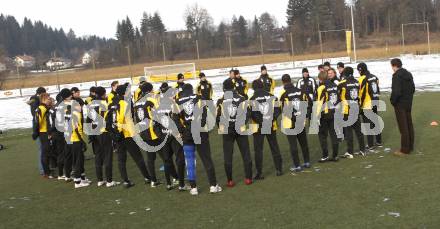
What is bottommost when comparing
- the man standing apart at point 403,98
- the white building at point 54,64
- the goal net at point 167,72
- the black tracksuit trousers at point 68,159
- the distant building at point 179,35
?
the black tracksuit trousers at point 68,159

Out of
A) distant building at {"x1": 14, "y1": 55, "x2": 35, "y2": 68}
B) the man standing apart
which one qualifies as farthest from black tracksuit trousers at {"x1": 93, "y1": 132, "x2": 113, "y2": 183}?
distant building at {"x1": 14, "y1": 55, "x2": 35, "y2": 68}

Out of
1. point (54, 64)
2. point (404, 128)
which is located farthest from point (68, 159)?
point (54, 64)

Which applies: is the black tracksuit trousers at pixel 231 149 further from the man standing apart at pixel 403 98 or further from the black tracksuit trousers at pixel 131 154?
the man standing apart at pixel 403 98

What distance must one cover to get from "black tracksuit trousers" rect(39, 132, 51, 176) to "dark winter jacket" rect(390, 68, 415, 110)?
7421 millimetres

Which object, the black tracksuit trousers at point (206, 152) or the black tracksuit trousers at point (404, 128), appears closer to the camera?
the black tracksuit trousers at point (206, 152)

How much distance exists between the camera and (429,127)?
40.8 feet

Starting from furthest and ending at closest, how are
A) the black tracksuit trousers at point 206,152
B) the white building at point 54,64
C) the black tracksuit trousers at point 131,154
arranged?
the white building at point 54,64, the black tracksuit trousers at point 131,154, the black tracksuit trousers at point 206,152

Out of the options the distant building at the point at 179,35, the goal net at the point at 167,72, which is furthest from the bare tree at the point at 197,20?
the goal net at the point at 167,72

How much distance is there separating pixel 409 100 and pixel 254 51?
6152 cm

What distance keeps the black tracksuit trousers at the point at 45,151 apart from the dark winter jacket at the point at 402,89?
7.42 m

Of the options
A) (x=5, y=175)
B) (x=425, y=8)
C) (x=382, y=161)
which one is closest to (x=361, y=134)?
(x=382, y=161)

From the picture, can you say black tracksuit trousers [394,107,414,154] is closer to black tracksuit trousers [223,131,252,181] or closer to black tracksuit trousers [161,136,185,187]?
black tracksuit trousers [223,131,252,181]

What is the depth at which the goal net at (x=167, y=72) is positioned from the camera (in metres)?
38.3

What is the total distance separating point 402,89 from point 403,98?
192 mm
